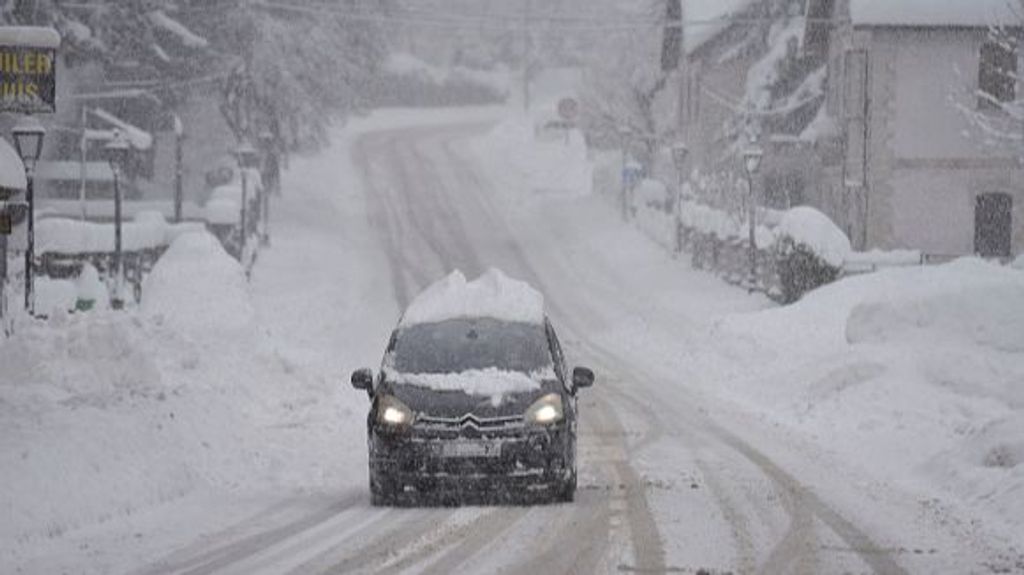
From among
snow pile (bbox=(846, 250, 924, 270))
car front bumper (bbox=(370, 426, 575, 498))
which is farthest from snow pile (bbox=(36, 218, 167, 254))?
car front bumper (bbox=(370, 426, 575, 498))

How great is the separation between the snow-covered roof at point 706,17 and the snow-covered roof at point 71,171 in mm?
20352

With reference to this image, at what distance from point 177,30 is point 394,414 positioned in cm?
3926

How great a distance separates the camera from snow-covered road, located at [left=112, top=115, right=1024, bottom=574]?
10.8 meters

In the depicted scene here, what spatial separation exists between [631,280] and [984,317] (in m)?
23.4

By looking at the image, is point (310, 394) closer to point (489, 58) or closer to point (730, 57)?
point (730, 57)

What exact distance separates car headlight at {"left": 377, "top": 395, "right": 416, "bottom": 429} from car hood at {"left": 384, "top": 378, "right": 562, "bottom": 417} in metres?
0.06

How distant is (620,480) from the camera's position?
15.2 meters

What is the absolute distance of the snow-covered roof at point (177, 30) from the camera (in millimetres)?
50438

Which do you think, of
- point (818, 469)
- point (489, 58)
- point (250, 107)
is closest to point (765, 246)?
point (250, 107)

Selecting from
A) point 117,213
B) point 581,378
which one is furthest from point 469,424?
point 117,213

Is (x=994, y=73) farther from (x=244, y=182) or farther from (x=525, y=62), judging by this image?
(x=525, y=62)

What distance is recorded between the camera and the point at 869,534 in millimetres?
11867

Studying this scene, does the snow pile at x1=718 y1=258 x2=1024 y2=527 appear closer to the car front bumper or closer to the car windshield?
the car front bumper

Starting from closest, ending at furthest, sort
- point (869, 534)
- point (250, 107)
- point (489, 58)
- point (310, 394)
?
point (869, 534) < point (310, 394) < point (250, 107) < point (489, 58)
